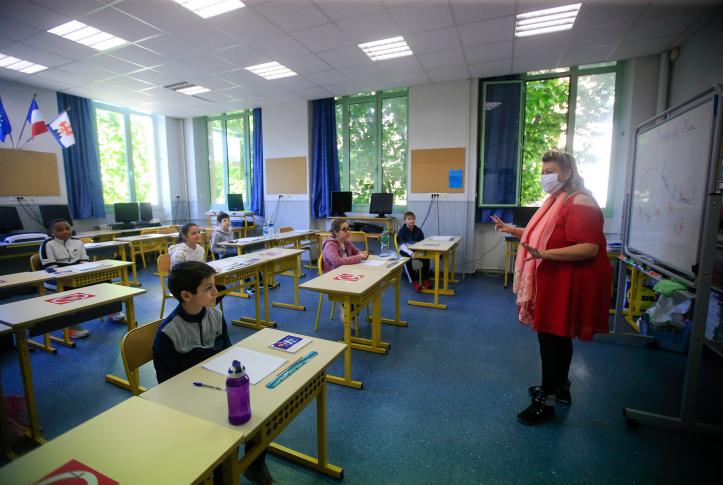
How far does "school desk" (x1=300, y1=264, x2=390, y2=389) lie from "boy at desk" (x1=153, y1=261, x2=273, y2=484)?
840mm

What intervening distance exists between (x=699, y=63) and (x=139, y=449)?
5.72 metres

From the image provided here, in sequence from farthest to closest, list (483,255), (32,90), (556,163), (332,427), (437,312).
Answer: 1. (483,255)
2. (32,90)
3. (437,312)
4. (332,427)
5. (556,163)

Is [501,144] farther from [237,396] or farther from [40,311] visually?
[40,311]

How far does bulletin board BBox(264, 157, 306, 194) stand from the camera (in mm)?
6842

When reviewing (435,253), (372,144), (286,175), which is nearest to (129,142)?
(286,175)

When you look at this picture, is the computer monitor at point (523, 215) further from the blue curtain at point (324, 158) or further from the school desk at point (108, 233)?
the school desk at point (108, 233)

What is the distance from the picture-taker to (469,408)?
7.07ft

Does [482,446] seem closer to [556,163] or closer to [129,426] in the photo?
[556,163]

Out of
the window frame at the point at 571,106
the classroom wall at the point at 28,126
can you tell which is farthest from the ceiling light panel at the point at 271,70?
the classroom wall at the point at 28,126

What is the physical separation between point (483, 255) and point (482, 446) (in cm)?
443

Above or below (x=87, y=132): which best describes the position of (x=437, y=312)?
below

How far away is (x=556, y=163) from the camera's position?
5.88 ft

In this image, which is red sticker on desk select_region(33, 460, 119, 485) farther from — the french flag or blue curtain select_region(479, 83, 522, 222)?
the french flag

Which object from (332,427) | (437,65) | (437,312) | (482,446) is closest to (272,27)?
(437,65)
